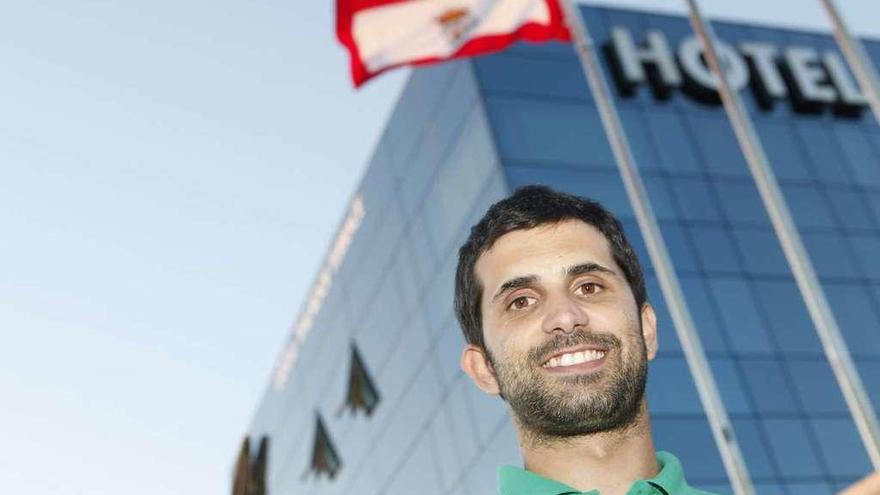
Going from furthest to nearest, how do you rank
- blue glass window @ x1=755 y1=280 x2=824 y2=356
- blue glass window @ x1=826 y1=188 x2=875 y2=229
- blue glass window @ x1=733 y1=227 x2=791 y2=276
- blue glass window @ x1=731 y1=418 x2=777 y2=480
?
blue glass window @ x1=826 y1=188 x2=875 y2=229 → blue glass window @ x1=733 y1=227 x2=791 y2=276 → blue glass window @ x1=755 y1=280 x2=824 y2=356 → blue glass window @ x1=731 y1=418 x2=777 y2=480

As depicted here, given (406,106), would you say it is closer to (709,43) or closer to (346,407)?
(346,407)

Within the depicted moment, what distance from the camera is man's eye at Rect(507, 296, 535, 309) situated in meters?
2.55

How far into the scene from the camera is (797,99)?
28359 millimetres

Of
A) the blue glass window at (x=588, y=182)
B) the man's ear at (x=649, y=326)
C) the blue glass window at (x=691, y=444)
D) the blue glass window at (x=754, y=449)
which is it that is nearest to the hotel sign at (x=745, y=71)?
the blue glass window at (x=588, y=182)

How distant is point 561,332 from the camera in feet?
8.05

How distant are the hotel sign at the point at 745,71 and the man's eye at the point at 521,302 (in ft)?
79.9

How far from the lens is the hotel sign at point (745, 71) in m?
26.9

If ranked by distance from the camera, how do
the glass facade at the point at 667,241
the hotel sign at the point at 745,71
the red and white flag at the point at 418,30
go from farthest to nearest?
the hotel sign at the point at 745,71 < the glass facade at the point at 667,241 < the red and white flag at the point at 418,30

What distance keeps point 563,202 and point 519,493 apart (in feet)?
2.30

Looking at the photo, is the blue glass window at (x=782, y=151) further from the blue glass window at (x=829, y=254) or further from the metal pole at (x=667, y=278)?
the metal pole at (x=667, y=278)

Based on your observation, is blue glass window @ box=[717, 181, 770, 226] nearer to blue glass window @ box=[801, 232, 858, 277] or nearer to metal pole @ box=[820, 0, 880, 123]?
blue glass window @ box=[801, 232, 858, 277]

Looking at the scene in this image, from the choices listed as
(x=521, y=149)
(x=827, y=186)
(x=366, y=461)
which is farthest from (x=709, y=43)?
(x=366, y=461)

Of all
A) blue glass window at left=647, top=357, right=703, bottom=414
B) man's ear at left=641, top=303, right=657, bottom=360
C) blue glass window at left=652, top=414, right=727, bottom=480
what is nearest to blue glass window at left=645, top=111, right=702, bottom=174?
blue glass window at left=647, top=357, right=703, bottom=414

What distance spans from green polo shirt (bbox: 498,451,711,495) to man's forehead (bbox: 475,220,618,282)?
0.44m
